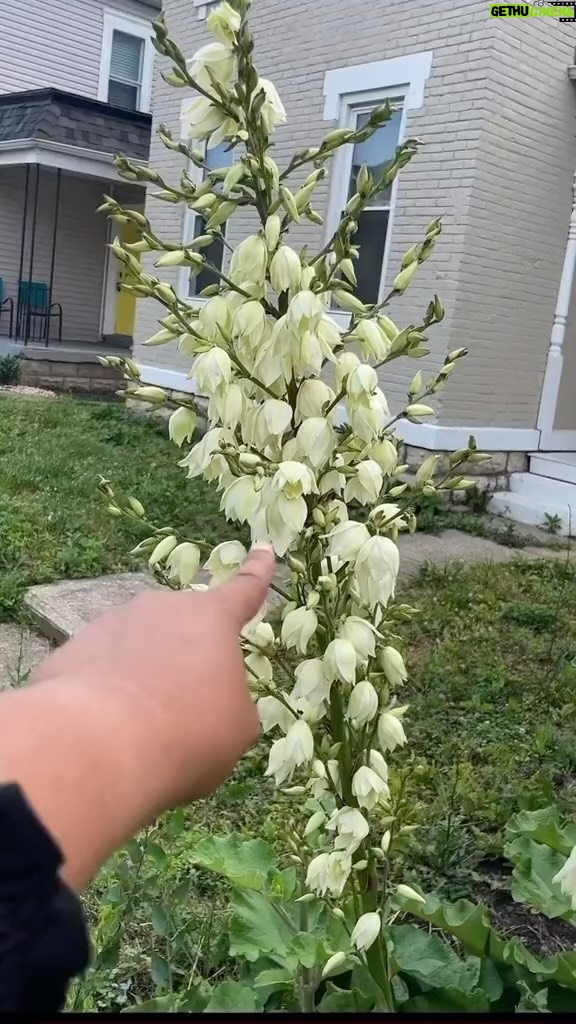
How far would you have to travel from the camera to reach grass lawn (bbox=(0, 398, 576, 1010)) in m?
2.12

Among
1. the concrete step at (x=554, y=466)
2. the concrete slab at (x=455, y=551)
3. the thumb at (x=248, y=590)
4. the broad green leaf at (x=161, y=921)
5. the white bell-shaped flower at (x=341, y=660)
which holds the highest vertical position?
the thumb at (x=248, y=590)

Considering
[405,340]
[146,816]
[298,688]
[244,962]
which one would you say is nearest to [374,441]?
[405,340]

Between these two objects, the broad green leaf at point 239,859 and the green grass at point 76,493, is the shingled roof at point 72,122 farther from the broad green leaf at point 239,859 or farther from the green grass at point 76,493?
the broad green leaf at point 239,859

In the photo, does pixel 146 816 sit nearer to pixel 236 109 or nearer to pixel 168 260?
pixel 168 260

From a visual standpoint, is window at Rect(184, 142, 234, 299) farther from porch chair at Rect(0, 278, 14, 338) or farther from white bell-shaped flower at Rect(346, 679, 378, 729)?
white bell-shaped flower at Rect(346, 679, 378, 729)

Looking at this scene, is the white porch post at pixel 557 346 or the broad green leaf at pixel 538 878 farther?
the white porch post at pixel 557 346

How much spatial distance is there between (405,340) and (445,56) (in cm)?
662

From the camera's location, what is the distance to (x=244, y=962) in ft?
6.34

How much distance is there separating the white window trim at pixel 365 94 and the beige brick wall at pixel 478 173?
84 millimetres

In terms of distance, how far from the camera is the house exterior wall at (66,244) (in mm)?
14773

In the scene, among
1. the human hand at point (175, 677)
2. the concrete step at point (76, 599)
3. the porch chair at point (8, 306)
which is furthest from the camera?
the porch chair at point (8, 306)

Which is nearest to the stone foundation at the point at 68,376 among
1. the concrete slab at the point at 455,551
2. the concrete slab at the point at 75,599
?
the concrete slab at the point at 455,551

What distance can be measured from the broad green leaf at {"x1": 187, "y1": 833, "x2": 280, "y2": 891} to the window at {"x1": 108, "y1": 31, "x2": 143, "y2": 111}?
16.3 metres

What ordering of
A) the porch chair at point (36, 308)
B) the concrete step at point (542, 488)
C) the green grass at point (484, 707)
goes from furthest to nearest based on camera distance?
1. the porch chair at point (36, 308)
2. the concrete step at point (542, 488)
3. the green grass at point (484, 707)
